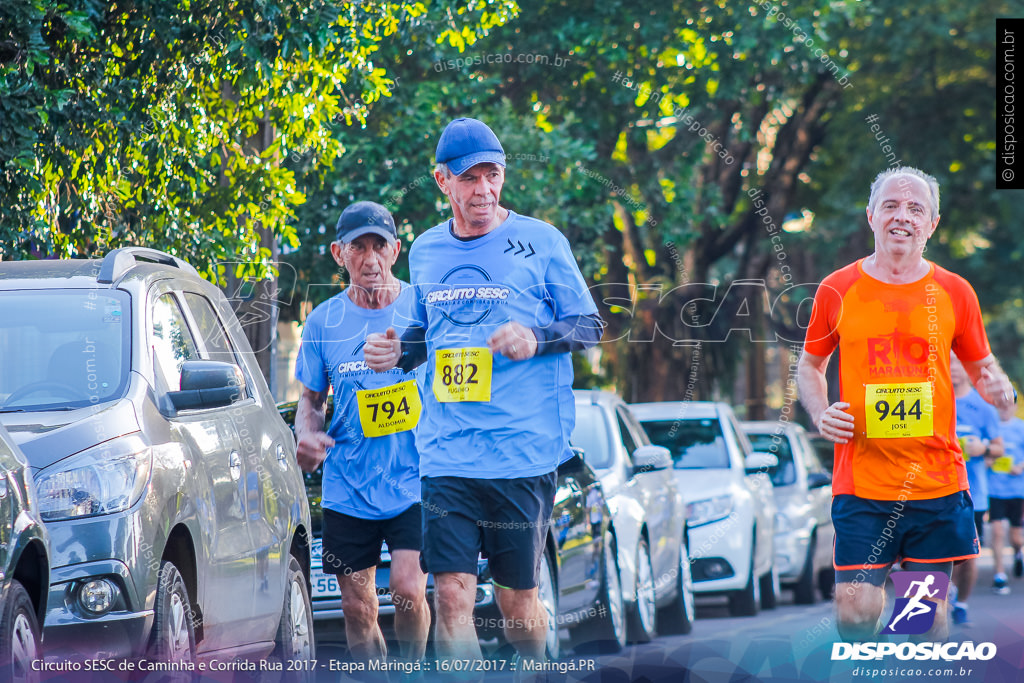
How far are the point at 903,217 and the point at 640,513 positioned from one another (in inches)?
182

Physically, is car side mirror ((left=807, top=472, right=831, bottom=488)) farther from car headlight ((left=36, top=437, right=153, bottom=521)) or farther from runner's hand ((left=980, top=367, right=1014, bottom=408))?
car headlight ((left=36, top=437, right=153, bottom=521))

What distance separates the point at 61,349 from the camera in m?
5.43

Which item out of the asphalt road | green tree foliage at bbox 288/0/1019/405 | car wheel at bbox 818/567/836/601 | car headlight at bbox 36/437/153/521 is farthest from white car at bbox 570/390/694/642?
car wheel at bbox 818/567/836/601

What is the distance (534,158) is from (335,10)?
233 inches

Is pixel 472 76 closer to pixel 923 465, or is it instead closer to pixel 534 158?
pixel 534 158

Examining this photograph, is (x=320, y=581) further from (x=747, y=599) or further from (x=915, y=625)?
(x=747, y=599)

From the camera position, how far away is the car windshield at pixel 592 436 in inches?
393

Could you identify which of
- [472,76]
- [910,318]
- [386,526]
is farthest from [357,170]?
[910,318]

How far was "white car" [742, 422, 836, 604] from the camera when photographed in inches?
584

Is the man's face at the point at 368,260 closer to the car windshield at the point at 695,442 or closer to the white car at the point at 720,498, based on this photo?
the white car at the point at 720,498

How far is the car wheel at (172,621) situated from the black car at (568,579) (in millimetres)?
2766

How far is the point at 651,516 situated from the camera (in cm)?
1043

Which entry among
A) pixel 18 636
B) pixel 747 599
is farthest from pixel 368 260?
pixel 747 599

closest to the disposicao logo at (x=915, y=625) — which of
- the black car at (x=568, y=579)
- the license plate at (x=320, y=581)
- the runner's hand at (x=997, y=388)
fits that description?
the runner's hand at (x=997, y=388)
